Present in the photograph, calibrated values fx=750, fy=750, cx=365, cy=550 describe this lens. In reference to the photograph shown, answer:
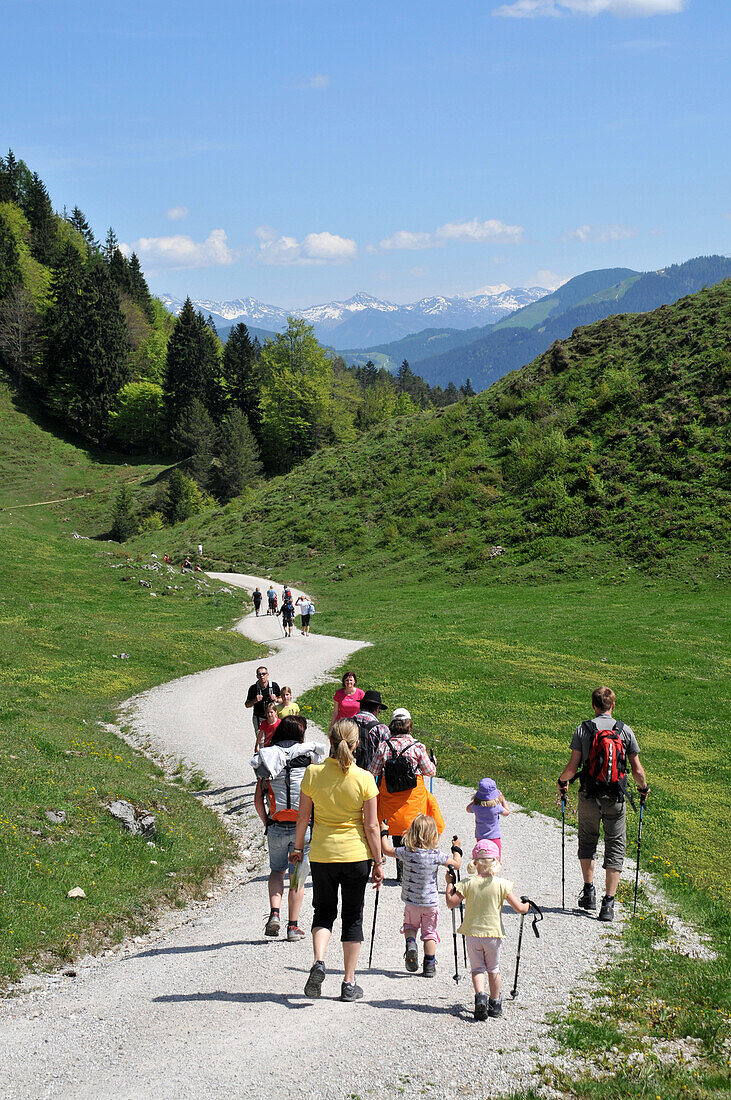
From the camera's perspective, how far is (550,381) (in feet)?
233

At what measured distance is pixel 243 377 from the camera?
4240 inches

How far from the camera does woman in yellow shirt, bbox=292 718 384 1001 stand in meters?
7.72

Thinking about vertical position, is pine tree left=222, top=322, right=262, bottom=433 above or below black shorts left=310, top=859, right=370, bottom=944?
above

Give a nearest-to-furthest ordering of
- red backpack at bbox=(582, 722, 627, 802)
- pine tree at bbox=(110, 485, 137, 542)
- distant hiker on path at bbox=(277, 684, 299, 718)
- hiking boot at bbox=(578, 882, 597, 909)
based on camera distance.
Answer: red backpack at bbox=(582, 722, 627, 802), hiking boot at bbox=(578, 882, 597, 909), distant hiker on path at bbox=(277, 684, 299, 718), pine tree at bbox=(110, 485, 137, 542)

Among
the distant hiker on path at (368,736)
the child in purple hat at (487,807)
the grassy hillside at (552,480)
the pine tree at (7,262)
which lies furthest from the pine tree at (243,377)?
the child in purple hat at (487,807)

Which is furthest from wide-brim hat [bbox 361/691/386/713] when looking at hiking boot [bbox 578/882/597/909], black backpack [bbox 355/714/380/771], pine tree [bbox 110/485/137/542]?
pine tree [bbox 110/485/137/542]

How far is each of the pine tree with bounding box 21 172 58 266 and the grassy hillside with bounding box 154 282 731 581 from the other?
81741mm

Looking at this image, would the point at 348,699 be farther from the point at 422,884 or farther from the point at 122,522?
the point at 122,522

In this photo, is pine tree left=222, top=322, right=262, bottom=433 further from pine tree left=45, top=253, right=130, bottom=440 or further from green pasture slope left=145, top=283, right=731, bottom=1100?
green pasture slope left=145, top=283, right=731, bottom=1100

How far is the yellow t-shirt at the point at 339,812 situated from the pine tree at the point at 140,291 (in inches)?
6067

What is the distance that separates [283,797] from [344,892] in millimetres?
1863

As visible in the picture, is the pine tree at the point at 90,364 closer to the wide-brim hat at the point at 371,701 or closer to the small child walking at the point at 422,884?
the wide-brim hat at the point at 371,701

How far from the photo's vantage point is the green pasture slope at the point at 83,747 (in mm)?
10406

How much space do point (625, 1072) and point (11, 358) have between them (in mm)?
124471
